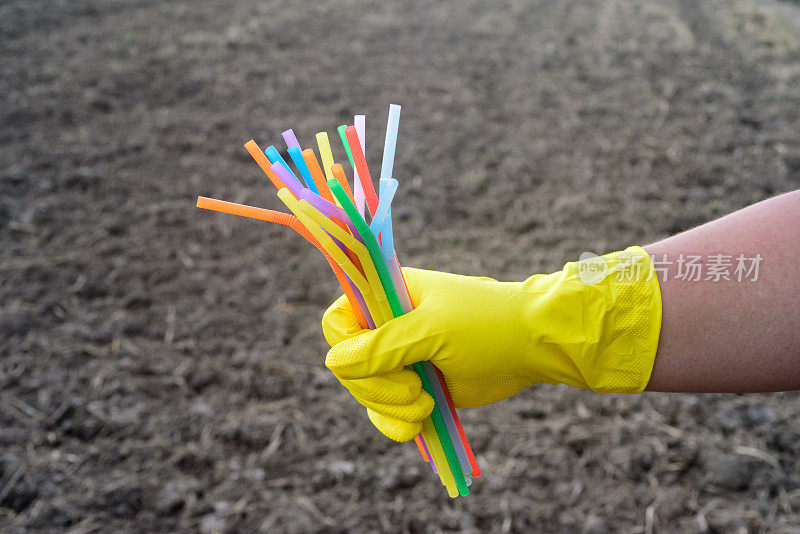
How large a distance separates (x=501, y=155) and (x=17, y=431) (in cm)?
188

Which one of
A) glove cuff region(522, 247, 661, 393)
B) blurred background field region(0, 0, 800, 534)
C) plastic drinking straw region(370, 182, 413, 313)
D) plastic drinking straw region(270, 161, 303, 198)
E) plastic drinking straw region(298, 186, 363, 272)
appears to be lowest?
blurred background field region(0, 0, 800, 534)

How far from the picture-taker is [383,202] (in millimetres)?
874

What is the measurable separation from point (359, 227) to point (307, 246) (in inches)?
56.5

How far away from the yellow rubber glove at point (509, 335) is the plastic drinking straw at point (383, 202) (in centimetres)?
16

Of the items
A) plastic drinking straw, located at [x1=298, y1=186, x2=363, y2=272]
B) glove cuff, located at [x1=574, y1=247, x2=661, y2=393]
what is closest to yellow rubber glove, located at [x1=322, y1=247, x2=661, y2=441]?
glove cuff, located at [x1=574, y1=247, x2=661, y2=393]

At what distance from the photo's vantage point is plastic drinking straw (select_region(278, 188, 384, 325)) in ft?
2.89

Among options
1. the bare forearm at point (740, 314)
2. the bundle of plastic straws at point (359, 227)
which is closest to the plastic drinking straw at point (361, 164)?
the bundle of plastic straws at point (359, 227)

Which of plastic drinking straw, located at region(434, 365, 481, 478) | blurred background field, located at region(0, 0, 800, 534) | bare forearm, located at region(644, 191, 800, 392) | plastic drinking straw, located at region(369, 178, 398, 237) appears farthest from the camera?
blurred background field, located at region(0, 0, 800, 534)

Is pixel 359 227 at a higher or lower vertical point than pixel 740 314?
higher

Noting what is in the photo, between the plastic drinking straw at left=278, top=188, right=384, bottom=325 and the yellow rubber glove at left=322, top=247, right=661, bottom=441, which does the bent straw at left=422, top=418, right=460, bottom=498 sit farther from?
the plastic drinking straw at left=278, top=188, right=384, bottom=325

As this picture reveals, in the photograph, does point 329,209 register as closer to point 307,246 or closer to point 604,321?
point 604,321

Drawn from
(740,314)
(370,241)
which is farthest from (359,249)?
(740,314)

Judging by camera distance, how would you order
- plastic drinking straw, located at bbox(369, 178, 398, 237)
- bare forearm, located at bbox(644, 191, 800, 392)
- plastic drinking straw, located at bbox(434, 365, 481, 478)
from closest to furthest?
plastic drinking straw, located at bbox(369, 178, 398, 237)
bare forearm, located at bbox(644, 191, 800, 392)
plastic drinking straw, located at bbox(434, 365, 481, 478)

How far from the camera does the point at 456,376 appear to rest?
1.07m
